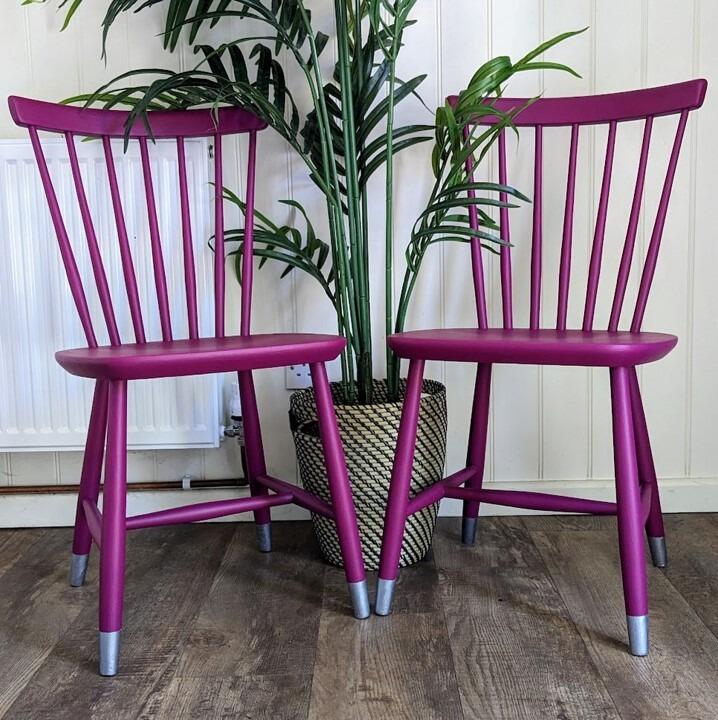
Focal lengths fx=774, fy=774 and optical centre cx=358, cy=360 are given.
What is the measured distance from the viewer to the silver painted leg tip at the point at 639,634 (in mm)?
1052

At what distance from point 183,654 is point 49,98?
3.84 feet

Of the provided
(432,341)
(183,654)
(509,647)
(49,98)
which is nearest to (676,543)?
(509,647)

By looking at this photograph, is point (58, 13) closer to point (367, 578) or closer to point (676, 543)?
point (367, 578)

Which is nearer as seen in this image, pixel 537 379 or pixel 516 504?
pixel 516 504

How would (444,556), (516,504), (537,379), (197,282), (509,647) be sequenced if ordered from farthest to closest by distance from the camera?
1. (537,379)
2. (197,282)
3. (444,556)
4. (516,504)
5. (509,647)

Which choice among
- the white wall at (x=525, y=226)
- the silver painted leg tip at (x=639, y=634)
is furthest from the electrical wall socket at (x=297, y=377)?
the silver painted leg tip at (x=639, y=634)

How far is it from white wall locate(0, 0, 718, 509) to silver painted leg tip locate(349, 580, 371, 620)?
544 mm

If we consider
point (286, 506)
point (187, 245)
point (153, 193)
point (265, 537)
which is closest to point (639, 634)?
point (265, 537)

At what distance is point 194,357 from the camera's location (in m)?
1.07

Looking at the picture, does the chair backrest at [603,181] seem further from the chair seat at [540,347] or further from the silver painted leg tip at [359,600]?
the silver painted leg tip at [359,600]

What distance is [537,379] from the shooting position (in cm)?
169

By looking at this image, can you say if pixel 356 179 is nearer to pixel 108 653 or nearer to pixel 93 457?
pixel 93 457

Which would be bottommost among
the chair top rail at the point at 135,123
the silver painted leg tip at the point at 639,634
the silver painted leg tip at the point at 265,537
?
the silver painted leg tip at the point at 265,537

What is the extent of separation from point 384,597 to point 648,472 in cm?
48
